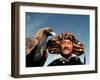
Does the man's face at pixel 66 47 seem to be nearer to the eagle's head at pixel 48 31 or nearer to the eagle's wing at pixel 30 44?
the eagle's head at pixel 48 31

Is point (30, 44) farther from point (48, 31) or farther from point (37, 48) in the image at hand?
point (48, 31)

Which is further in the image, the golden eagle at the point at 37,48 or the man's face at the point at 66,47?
the man's face at the point at 66,47

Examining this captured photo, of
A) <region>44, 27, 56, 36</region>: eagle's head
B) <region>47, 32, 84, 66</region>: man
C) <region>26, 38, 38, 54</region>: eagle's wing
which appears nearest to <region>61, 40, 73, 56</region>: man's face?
<region>47, 32, 84, 66</region>: man

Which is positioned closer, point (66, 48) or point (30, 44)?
point (30, 44)

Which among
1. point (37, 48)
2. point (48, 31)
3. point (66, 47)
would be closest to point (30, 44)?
point (37, 48)

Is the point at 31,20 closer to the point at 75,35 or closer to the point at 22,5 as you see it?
Result: the point at 22,5

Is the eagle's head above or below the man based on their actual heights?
above

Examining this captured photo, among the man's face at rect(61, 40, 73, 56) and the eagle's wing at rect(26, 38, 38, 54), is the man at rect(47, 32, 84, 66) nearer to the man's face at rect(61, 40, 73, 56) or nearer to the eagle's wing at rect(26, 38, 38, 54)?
the man's face at rect(61, 40, 73, 56)

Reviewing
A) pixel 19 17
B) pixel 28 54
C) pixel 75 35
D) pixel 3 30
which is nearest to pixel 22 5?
pixel 19 17

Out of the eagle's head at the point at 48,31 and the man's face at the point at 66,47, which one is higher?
the eagle's head at the point at 48,31

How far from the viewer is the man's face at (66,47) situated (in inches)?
79.2

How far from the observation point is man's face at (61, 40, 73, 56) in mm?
2012

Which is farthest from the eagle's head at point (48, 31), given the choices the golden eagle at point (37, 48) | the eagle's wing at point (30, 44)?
the eagle's wing at point (30, 44)

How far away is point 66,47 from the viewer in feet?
6.63
